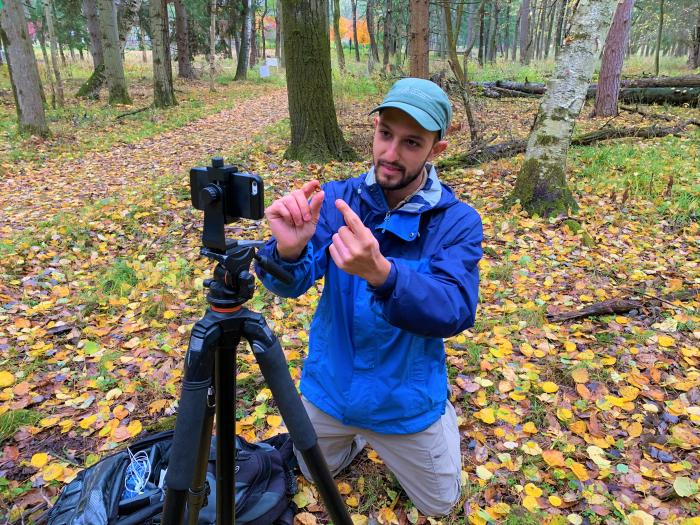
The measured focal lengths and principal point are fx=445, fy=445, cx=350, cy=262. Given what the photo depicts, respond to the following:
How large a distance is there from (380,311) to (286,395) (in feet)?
1.65

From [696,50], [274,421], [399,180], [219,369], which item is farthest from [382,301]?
[696,50]

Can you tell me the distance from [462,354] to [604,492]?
1.27 metres

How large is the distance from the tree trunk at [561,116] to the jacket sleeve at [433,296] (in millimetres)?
4146

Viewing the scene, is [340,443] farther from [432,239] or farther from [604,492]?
[604,492]

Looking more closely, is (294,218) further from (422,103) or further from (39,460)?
(39,460)

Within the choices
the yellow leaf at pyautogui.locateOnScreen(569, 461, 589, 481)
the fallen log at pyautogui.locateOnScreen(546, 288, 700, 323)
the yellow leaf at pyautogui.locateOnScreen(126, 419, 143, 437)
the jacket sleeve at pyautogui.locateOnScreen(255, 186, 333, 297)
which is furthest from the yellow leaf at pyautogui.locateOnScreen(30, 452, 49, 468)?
the fallen log at pyautogui.locateOnScreen(546, 288, 700, 323)

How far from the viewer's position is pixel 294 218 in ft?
5.16

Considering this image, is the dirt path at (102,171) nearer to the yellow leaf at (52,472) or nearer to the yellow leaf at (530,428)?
the yellow leaf at (52,472)

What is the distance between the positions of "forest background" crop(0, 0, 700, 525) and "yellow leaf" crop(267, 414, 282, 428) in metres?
0.02

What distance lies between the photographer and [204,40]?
92.4 ft

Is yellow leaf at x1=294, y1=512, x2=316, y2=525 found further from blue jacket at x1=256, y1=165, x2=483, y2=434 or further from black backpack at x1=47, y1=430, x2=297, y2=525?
blue jacket at x1=256, y1=165, x2=483, y2=434

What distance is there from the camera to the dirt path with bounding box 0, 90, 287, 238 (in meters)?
6.06

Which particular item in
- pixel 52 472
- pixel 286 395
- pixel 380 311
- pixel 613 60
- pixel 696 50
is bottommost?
pixel 52 472

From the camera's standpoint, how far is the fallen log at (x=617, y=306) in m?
3.70
